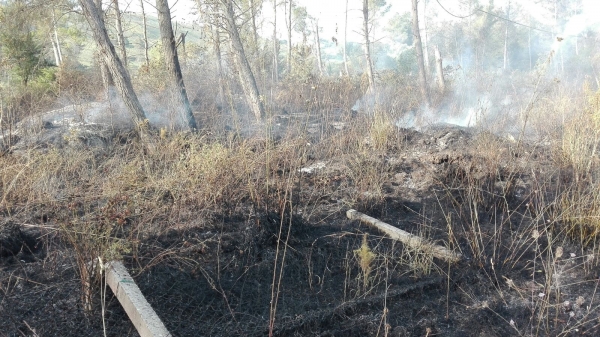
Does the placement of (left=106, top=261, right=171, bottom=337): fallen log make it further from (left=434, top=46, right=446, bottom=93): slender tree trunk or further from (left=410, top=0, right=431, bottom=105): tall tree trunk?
(left=434, top=46, right=446, bottom=93): slender tree trunk

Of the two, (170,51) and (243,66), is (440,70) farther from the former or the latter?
(170,51)

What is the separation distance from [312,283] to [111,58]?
18.1ft

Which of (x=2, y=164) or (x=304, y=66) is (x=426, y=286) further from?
(x=304, y=66)

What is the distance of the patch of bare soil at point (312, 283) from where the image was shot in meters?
2.50

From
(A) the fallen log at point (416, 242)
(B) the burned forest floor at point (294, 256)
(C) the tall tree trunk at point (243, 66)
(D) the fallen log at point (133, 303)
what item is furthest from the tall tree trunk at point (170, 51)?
(D) the fallen log at point (133, 303)

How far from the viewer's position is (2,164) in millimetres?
4691

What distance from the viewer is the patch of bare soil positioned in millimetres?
2498

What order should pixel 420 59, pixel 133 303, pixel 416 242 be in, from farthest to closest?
1. pixel 420 59
2. pixel 416 242
3. pixel 133 303

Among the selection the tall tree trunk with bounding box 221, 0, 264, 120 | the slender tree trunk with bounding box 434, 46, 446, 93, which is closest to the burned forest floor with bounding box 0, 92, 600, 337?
the tall tree trunk with bounding box 221, 0, 264, 120

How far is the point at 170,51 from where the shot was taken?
26.4 feet

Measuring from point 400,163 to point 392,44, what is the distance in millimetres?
67660

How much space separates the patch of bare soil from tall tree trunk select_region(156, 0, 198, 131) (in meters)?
4.70

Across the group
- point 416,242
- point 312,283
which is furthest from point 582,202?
point 312,283

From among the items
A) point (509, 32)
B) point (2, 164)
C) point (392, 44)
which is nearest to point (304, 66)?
point (2, 164)
